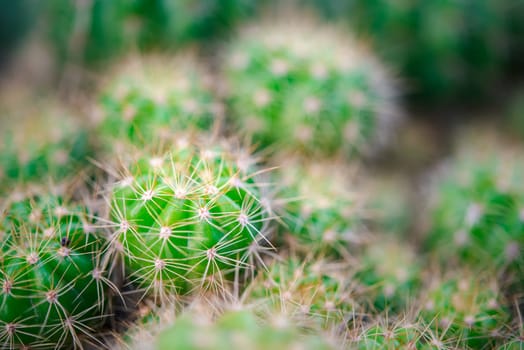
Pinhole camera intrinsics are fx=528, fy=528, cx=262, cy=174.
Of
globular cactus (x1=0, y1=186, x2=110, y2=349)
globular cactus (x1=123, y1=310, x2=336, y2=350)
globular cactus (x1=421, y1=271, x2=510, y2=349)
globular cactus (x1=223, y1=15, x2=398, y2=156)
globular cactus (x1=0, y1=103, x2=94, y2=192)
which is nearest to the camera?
globular cactus (x1=123, y1=310, x2=336, y2=350)

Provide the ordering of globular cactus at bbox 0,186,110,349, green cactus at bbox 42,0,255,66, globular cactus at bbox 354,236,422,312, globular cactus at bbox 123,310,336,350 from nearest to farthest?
globular cactus at bbox 123,310,336,350 → globular cactus at bbox 0,186,110,349 → globular cactus at bbox 354,236,422,312 → green cactus at bbox 42,0,255,66

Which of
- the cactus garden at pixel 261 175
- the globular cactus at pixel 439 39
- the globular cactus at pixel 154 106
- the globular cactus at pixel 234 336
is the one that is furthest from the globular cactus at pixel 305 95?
the globular cactus at pixel 234 336

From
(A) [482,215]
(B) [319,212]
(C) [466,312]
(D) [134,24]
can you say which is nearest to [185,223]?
(B) [319,212]

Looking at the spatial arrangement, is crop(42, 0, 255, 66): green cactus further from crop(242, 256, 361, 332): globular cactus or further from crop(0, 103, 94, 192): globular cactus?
crop(242, 256, 361, 332): globular cactus

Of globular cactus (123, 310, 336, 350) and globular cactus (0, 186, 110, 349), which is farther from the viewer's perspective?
globular cactus (0, 186, 110, 349)

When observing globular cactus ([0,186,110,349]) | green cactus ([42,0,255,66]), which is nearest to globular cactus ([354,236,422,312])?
globular cactus ([0,186,110,349])

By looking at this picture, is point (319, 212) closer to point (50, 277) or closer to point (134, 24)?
point (50, 277)

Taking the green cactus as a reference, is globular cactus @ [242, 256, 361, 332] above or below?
below

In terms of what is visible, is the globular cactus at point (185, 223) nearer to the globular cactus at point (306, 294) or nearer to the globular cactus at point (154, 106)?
the globular cactus at point (306, 294)
